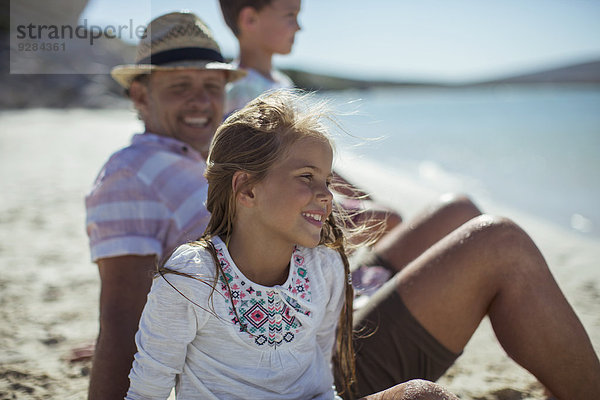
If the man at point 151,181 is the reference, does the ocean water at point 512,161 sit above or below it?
below

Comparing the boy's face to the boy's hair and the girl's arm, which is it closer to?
the boy's hair

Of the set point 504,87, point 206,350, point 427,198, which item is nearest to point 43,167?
point 427,198

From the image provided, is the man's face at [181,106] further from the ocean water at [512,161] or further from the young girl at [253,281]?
the young girl at [253,281]

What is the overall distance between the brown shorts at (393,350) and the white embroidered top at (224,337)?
33cm

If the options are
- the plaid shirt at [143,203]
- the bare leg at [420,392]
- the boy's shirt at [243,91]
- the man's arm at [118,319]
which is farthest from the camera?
the boy's shirt at [243,91]

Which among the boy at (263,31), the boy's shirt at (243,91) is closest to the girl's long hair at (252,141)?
the boy's shirt at (243,91)

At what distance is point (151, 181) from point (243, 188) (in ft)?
2.33

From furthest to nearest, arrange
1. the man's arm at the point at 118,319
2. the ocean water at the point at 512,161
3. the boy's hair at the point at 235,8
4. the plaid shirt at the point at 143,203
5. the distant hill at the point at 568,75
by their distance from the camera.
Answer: the distant hill at the point at 568,75, the ocean water at the point at 512,161, the boy's hair at the point at 235,8, the plaid shirt at the point at 143,203, the man's arm at the point at 118,319

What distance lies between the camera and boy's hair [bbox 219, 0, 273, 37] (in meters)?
2.95

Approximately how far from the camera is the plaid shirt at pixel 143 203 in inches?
75.0

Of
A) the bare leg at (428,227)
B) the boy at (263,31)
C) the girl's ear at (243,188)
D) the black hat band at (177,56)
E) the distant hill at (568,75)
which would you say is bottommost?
the bare leg at (428,227)

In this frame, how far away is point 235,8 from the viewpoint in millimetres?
3051

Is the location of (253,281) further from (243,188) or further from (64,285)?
(64,285)

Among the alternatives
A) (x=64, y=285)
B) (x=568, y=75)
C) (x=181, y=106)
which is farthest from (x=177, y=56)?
(x=568, y=75)
